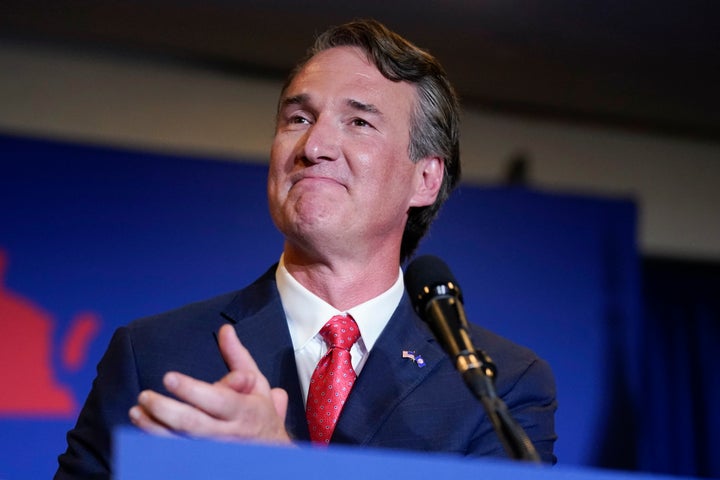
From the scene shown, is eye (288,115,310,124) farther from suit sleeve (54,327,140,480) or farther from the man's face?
suit sleeve (54,327,140,480)

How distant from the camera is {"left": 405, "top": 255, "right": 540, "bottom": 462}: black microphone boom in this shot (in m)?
1.20

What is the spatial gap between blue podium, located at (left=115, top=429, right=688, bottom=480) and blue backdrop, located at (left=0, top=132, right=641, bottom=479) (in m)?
2.56

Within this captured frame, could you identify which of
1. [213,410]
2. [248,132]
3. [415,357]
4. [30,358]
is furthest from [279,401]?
[248,132]

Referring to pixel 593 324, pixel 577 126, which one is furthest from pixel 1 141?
pixel 577 126

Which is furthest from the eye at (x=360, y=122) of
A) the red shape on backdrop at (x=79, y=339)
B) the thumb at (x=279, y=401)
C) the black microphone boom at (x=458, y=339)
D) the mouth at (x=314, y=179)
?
the red shape on backdrop at (x=79, y=339)

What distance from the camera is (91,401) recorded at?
5.77 feet

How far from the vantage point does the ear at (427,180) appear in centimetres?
220

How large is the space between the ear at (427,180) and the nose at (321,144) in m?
0.26

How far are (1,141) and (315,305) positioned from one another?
6.59 feet

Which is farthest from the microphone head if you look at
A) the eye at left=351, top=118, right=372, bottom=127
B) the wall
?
the wall

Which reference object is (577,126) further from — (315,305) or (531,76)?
(315,305)

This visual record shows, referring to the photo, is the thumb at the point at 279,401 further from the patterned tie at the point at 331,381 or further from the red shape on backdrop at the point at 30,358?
the red shape on backdrop at the point at 30,358

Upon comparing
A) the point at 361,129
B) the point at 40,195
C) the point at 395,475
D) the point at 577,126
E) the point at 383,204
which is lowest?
the point at 395,475

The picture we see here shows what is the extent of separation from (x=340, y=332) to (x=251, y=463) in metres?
0.98
